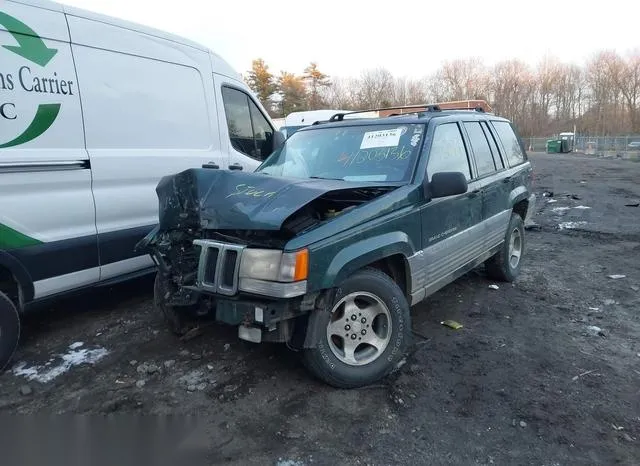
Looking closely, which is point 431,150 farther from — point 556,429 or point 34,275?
point 34,275

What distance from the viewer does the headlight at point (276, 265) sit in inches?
117

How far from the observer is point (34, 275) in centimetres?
390

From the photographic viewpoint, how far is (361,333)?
11.3 feet

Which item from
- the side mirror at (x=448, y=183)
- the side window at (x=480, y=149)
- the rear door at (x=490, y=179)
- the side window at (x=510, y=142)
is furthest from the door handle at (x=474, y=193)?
the side window at (x=510, y=142)

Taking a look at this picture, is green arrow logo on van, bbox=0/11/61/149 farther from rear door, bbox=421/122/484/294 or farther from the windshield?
rear door, bbox=421/122/484/294

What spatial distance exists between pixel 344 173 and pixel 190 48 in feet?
8.33

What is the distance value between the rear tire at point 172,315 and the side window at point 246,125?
252 centimetres

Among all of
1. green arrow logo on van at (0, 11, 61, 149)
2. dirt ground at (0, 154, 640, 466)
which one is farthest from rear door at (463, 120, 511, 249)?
green arrow logo on van at (0, 11, 61, 149)

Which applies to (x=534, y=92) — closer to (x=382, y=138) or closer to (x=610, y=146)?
(x=610, y=146)

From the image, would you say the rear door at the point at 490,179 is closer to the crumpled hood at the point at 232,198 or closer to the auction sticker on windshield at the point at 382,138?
the auction sticker on windshield at the point at 382,138

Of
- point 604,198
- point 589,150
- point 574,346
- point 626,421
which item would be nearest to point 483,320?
point 574,346

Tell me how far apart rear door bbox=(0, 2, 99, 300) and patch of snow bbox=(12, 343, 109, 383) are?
0.55 m

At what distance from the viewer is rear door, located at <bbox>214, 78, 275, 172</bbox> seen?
229 inches

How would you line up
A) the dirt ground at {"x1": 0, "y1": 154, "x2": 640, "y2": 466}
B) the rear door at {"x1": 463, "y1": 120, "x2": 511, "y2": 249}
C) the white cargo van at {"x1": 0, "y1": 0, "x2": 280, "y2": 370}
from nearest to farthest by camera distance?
1. the dirt ground at {"x1": 0, "y1": 154, "x2": 640, "y2": 466}
2. the white cargo van at {"x1": 0, "y1": 0, "x2": 280, "y2": 370}
3. the rear door at {"x1": 463, "y1": 120, "x2": 511, "y2": 249}
